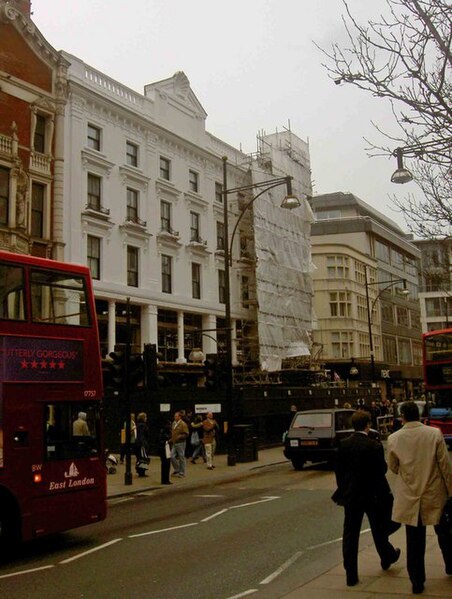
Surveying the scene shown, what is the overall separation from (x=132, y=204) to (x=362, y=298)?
33.3 meters

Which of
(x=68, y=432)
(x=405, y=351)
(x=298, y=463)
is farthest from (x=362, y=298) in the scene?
(x=68, y=432)

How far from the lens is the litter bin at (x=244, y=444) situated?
23.4 meters

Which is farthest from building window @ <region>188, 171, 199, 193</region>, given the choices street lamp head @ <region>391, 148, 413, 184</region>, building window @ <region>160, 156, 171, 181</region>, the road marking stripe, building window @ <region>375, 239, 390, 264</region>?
building window @ <region>375, 239, 390, 264</region>

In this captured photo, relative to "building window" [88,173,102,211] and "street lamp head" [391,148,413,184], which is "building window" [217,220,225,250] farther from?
"street lamp head" [391,148,413,184]

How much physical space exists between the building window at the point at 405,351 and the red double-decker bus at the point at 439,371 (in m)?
45.5

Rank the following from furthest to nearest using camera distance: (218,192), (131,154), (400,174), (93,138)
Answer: (218,192)
(131,154)
(93,138)
(400,174)

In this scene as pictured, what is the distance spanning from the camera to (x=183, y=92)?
37188mm

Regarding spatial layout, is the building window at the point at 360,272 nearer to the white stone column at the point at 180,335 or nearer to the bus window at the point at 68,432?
the white stone column at the point at 180,335

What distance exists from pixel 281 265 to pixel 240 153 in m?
7.57

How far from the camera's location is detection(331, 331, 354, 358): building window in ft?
184

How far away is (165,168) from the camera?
35094 millimetres

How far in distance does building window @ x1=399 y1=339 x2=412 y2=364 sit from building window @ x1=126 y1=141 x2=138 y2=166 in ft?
147

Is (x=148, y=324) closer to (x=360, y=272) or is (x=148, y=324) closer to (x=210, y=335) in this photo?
(x=210, y=335)

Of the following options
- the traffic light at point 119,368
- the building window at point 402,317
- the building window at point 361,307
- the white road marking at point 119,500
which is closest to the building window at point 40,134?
the traffic light at point 119,368
